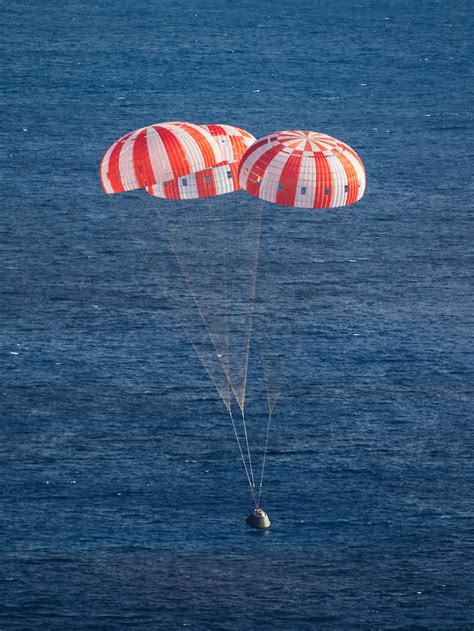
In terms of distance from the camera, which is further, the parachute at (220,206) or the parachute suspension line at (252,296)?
the parachute suspension line at (252,296)

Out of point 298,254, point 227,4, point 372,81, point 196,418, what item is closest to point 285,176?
point 196,418

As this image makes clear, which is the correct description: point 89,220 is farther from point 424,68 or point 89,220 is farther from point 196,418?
point 424,68

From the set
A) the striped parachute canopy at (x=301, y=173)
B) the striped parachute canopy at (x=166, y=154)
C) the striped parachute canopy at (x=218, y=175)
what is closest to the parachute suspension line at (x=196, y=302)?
the striped parachute canopy at (x=218, y=175)

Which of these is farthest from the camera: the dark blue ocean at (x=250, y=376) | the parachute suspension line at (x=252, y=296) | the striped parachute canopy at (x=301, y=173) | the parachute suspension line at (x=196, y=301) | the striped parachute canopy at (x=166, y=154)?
the parachute suspension line at (x=196, y=301)

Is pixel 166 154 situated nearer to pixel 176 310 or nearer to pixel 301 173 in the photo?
pixel 301 173

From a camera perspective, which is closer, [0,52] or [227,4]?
[0,52]

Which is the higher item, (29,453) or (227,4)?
(227,4)

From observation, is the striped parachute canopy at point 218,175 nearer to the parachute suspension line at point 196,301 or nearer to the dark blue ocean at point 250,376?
the parachute suspension line at point 196,301
